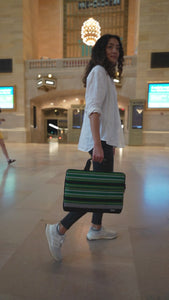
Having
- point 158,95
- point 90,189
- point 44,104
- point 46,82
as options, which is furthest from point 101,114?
point 44,104

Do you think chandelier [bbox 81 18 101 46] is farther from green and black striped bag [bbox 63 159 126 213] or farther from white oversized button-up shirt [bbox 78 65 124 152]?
green and black striped bag [bbox 63 159 126 213]

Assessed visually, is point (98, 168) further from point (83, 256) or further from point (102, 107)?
point (83, 256)

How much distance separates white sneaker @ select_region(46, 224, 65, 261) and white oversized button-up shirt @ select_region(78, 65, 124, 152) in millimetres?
726

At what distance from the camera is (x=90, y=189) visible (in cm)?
145

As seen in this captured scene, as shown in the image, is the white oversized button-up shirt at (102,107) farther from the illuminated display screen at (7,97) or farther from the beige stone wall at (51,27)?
the beige stone wall at (51,27)

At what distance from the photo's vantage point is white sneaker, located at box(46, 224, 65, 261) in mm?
1550

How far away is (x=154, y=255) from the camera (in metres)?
1.66

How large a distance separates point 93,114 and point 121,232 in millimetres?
1307

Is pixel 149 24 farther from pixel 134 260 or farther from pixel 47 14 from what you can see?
pixel 134 260

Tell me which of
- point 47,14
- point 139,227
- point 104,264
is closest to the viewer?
point 104,264

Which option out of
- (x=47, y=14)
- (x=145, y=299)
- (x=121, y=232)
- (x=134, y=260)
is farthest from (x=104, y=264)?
(x=47, y=14)

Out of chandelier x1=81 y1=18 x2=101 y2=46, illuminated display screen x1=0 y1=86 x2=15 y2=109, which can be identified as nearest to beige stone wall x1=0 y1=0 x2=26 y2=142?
illuminated display screen x1=0 y1=86 x2=15 y2=109

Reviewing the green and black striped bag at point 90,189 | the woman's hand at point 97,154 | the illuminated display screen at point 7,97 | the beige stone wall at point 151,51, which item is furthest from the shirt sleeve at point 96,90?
the illuminated display screen at point 7,97

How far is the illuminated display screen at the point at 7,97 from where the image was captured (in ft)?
47.0
